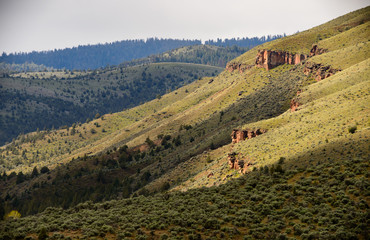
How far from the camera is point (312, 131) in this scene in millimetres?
72188

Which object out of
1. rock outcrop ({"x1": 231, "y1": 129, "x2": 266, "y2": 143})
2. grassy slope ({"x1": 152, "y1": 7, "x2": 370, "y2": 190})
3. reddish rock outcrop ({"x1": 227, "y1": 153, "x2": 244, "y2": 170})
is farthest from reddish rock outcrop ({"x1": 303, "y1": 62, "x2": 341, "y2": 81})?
reddish rock outcrop ({"x1": 227, "y1": 153, "x2": 244, "y2": 170})

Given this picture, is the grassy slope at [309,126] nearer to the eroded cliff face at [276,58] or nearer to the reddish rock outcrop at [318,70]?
the reddish rock outcrop at [318,70]

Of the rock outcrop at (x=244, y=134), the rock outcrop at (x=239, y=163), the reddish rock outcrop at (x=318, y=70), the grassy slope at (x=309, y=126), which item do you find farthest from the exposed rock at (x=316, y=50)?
the rock outcrop at (x=239, y=163)

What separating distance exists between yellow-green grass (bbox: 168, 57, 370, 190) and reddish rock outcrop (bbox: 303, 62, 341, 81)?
42.3 ft

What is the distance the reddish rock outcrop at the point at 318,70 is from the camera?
4663 inches

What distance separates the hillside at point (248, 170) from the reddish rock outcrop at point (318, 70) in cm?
45

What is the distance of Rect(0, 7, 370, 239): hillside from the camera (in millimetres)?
42438

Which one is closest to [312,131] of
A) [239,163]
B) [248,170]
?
[248,170]

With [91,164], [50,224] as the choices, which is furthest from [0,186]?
[50,224]

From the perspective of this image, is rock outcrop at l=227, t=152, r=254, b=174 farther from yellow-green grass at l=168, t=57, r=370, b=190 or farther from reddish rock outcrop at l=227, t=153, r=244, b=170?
yellow-green grass at l=168, t=57, r=370, b=190

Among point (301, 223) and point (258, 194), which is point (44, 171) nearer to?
point (258, 194)

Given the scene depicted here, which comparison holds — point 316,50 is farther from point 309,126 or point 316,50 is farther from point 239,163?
point 239,163

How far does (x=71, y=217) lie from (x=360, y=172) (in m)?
31.9

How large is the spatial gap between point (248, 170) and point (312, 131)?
1252cm
